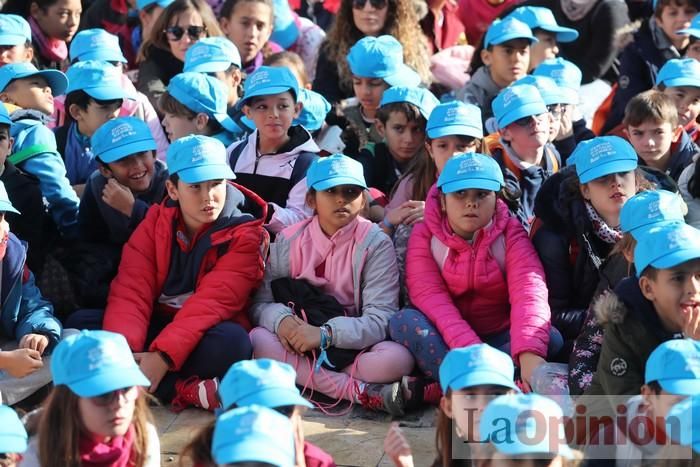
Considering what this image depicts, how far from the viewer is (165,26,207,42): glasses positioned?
285 inches

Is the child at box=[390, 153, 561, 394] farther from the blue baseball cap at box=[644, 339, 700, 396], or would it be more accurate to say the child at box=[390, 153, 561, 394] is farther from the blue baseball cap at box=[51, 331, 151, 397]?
the blue baseball cap at box=[51, 331, 151, 397]

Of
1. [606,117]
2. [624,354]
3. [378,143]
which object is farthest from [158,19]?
[624,354]

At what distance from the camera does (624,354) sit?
4449mm

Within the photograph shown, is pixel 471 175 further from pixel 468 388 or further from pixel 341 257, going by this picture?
pixel 468 388

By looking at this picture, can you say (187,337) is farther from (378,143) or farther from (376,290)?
(378,143)

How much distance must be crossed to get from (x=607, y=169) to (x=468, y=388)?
1422 millimetres

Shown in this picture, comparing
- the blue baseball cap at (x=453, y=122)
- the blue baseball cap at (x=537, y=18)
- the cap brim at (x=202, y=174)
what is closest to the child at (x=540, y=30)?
the blue baseball cap at (x=537, y=18)

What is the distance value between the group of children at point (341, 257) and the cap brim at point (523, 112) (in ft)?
0.04

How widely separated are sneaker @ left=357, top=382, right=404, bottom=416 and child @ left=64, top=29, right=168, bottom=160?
6.46 ft

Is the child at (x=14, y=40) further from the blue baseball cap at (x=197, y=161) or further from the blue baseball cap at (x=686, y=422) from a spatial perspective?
the blue baseball cap at (x=686, y=422)

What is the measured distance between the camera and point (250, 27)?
741 centimetres

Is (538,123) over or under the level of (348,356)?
over

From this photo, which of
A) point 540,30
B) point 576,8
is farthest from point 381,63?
point 576,8

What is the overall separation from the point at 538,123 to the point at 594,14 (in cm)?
242
